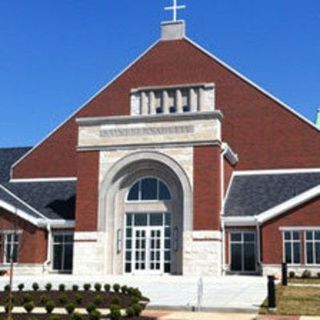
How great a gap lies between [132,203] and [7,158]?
18.0 m

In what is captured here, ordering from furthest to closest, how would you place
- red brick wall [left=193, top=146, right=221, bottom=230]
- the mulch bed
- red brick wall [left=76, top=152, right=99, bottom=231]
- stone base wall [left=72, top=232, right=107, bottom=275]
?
red brick wall [left=76, top=152, right=99, bottom=231] < stone base wall [left=72, top=232, right=107, bottom=275] < red brick wall [left=193, top=146, right=221, bottom=230] < the mulch bed

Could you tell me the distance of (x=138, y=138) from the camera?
34031 millimetres

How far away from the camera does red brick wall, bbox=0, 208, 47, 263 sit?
3541 cm

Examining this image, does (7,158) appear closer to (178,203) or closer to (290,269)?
(178,203)

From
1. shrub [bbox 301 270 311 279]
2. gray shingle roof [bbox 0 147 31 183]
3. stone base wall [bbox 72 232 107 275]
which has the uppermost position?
gray shingle roof [bbox 0 147 31 183]

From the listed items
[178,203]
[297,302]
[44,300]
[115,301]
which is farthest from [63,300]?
[178,203]

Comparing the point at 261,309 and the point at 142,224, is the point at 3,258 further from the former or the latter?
the point at 261,309

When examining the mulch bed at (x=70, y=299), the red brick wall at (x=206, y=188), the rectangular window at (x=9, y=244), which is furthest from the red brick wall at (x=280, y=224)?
the mulch bed at (x=70, y=299)

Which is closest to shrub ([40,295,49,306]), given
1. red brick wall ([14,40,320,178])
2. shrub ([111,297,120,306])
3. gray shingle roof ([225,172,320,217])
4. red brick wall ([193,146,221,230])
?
shrub ([111,297,120,306])

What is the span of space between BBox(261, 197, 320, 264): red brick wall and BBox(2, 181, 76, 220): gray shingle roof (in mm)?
11939

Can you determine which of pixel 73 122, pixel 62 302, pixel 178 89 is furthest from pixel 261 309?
pixel 73 122

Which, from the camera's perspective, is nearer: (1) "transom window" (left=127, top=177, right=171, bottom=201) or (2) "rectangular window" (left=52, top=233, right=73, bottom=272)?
(1) "transom window" (left=127, top=177, right=171, bottom=201)

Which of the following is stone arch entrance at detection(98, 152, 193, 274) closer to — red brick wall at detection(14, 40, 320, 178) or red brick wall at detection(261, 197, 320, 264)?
red brick wall at detection(261, 197, 320, 264)

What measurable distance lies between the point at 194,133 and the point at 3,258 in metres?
13.8
